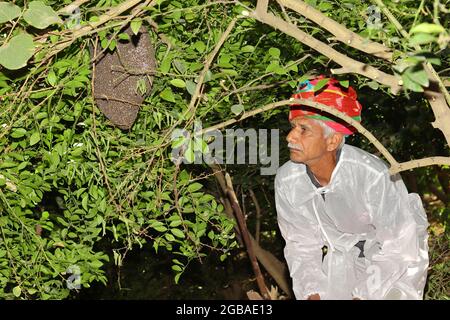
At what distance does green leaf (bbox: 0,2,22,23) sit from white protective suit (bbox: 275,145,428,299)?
1.49 metres

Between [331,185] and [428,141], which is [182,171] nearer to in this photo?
[331,185]

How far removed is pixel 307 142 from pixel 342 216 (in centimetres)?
38

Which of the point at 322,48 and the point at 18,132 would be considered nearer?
the point at 322,48

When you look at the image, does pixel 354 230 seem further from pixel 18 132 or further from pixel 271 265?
pixel 271 265

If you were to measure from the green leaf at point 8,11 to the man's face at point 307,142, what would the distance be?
1363 millimetres

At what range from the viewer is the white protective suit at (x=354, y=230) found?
4281 mm

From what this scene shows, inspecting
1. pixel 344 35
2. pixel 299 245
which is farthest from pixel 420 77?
pixel 299 245

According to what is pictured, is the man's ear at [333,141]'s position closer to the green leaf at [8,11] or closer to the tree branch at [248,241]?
the green leaf at [8,11]

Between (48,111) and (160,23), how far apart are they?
718 millimetres

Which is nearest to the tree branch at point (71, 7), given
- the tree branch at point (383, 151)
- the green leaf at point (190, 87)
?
the green leaf at point (190, 87)

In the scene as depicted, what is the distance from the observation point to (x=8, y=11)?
3643mm

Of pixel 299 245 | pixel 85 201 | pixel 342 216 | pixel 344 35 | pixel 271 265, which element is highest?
pixel 344 35

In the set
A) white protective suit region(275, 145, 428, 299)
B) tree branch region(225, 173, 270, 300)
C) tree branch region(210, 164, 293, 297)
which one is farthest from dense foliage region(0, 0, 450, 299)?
tree branch region(210, 164, 293, 297)

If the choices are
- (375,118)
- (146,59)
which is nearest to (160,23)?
(146,59)
